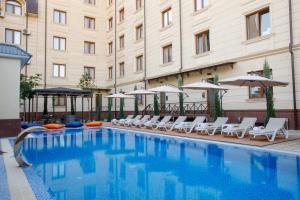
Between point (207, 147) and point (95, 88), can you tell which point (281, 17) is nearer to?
point (207, 147)

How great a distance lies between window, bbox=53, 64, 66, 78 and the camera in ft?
82.9

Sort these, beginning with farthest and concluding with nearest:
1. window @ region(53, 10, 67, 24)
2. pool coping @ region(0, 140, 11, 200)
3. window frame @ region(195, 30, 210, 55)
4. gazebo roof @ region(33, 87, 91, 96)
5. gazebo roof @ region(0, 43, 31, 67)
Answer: window @ region(53, 10, 67, 24), gazebo roof @ region(33, 87, 91, 96), window frame @ region(195, 30, 210, 55), gazebo roof @ region(0, 43, 31, 67), pool coping @ region(0, 140, 11, 200)

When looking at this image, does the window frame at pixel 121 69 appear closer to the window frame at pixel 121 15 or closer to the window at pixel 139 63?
the window at pixel 139 63

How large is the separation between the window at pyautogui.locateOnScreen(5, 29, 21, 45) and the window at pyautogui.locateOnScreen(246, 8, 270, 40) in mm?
19505

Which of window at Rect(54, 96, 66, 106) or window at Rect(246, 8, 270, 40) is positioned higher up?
window at Rect(246, 8, 270, 40)

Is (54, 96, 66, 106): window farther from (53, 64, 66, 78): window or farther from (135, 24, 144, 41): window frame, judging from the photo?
(135, 24, 144, 41): window frame

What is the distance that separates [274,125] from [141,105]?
44.7ft

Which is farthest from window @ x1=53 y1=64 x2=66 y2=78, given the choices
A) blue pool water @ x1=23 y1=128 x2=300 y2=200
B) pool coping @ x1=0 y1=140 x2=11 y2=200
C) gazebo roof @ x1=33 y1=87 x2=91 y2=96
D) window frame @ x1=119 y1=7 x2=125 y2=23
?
pool coping @ x1=0 y1=140 x2=11 y2=200

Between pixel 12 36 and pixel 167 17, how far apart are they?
45.8 ft

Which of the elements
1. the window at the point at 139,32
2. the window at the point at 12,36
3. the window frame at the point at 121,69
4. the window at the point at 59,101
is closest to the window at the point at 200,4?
the window at the point at 139,32

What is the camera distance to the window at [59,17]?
2549 centimetres

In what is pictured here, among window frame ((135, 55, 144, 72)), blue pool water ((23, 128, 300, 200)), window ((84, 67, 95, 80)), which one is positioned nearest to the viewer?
blue pool water ((23, 128, 300, 200))

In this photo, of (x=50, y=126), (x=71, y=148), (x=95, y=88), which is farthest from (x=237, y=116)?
(x=95, y=88)

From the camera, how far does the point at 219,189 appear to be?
5.02 m
